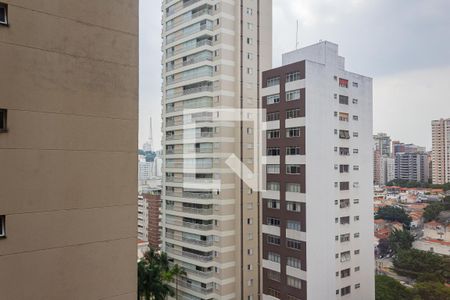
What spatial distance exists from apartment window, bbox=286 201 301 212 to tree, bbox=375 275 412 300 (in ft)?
22.1

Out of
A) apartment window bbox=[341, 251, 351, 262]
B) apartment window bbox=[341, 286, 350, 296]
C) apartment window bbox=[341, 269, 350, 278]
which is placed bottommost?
apartment window bbox=[341, 286, 350, 296]

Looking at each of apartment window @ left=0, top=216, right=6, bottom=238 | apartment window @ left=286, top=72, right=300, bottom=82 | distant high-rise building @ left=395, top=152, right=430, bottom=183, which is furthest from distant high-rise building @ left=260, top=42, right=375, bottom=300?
apartment window @ left=0, top=216, right=6, bottom=238

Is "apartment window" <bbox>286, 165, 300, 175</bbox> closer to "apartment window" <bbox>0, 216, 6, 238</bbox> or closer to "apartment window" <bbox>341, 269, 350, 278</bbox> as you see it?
"apartment window" <bbox>341, 269, 350, 278</bbox>

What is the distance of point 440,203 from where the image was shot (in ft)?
56.3

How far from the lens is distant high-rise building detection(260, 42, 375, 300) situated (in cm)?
1111

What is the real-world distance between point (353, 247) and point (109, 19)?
38.8ft

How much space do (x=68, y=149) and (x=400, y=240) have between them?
23.1m

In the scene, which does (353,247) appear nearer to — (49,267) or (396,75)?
(396,75)

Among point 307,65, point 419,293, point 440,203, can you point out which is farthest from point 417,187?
point 307,65

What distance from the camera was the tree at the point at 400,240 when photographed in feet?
69.8

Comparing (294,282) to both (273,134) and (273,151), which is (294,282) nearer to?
(273,151)

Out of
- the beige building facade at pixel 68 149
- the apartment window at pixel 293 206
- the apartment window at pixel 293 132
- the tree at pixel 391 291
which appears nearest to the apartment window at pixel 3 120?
the beige building facade at pixel 68 149

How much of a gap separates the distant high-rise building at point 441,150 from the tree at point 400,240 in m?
6.04

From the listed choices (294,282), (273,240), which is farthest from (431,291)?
(273,240)
